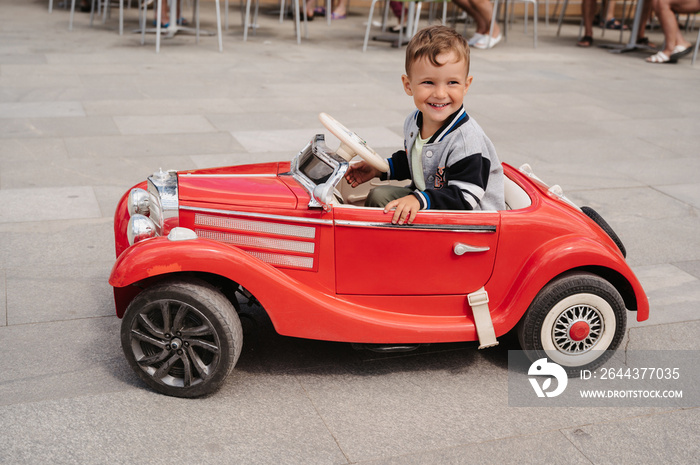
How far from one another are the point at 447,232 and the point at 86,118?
15.6ft

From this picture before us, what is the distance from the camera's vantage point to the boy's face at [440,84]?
297cm

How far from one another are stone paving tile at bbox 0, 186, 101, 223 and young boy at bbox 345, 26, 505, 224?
2.33m

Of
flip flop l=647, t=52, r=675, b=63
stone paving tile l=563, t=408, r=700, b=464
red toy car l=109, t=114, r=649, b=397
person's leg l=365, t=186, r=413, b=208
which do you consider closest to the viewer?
stone paving tile l=563, t=408, r=700, b=464

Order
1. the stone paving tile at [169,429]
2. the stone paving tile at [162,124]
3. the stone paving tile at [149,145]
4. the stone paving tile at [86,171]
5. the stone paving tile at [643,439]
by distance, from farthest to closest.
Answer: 1. the stone paving tile at [162,124]
2. the stone paving tile at [149,145]
3. the stone paving tile at [86,171]
4. the stone paving tile at [643,439]
5. the stone paving tile at [169,429]

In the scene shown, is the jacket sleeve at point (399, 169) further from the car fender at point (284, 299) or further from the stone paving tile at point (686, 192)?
the stone paving tile at point (686, 192)

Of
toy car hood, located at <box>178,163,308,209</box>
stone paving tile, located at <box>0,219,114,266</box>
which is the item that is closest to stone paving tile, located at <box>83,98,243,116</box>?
stone paving tile, located at <box>0,219,114,266</box>

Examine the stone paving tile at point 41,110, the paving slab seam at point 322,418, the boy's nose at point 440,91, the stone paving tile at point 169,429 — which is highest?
the boy's nose at point 440,91

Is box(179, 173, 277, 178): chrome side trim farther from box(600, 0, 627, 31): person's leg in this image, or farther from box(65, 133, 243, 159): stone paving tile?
box(600, 0, 627, 31): person's leg

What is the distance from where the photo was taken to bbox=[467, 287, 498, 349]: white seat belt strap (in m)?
3.07

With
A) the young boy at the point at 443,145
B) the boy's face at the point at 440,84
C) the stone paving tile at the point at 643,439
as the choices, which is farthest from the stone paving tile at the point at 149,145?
the stone paving tile at the point at 643,439

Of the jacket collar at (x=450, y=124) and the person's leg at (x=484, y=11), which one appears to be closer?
the jacket collar at (x=450, y=124)

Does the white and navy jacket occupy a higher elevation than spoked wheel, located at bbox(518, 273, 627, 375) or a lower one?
higher

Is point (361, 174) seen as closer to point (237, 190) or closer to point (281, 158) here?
point (237, 190)

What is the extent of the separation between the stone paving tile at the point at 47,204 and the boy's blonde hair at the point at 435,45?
2560 millimetres
